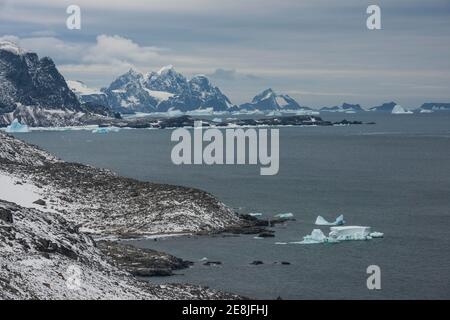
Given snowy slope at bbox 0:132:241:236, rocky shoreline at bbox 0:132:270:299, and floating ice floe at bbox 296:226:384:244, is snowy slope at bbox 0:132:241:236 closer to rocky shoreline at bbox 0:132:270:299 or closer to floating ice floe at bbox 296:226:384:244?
rocky shoreline at bbox 0:132:270:299

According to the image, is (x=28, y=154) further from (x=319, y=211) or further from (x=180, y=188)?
(x=319, y=211)

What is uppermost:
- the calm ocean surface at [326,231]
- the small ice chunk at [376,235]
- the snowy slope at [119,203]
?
the snowy slope at [119,203]

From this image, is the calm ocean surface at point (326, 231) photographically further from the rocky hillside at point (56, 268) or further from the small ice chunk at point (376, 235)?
the rocky hillside at point (56, 268)

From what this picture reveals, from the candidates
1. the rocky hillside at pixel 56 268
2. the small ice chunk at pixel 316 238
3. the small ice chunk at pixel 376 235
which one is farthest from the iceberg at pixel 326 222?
the rocky hillside at pixel 56 268

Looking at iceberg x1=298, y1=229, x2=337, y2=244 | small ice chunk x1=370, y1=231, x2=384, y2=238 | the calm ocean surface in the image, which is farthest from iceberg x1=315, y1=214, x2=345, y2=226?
iceberg x1=298, y1=229, x2=337, y2=244

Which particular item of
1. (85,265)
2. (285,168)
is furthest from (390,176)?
(85,265)
